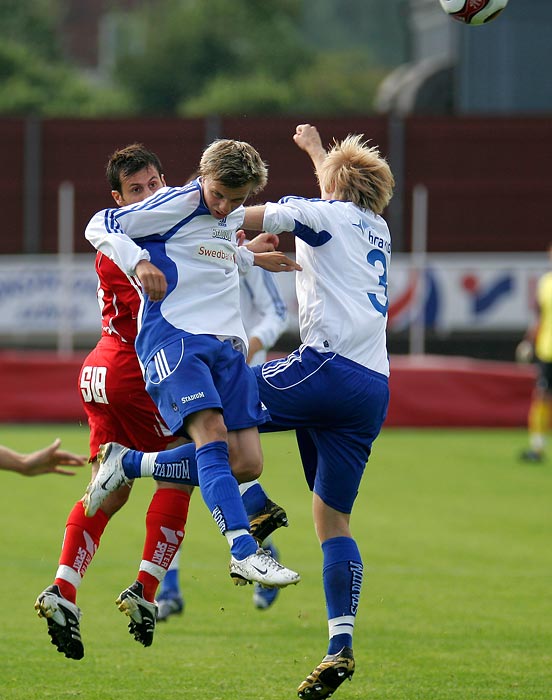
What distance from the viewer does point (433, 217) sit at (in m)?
25.9

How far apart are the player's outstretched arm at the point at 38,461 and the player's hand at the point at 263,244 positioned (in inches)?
49.4

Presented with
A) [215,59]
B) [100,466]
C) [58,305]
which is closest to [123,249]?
[100,466]

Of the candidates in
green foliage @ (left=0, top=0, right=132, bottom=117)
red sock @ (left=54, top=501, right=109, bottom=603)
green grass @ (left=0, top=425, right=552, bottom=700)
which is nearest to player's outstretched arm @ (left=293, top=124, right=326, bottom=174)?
red sock @ (left=54, top=501, right=109, bottom=603)

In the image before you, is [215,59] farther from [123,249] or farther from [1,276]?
[123,249]

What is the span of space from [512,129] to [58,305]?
9321mm

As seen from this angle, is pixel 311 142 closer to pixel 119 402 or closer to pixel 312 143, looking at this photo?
pixel 312 143

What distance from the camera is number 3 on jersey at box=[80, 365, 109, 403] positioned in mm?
6547

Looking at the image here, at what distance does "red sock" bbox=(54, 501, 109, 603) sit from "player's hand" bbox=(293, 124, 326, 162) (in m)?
2.00

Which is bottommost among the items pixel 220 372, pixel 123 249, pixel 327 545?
pixel 327 545

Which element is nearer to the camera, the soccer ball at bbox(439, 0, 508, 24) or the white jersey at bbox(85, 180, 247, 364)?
the white jersey at bbox(85, 180, 247, 364)

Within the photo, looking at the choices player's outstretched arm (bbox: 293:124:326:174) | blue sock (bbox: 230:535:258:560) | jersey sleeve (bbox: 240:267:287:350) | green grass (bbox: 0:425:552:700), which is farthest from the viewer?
jersey sleeve (bbox: 240:267:287:350)

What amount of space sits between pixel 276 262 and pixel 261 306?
236 centimetres

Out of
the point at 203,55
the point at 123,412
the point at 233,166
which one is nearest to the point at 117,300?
the point at 123,412

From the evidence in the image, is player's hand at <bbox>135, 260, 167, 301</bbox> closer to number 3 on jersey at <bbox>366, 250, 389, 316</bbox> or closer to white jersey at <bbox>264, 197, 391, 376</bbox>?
white jersey at <bbox>264, 197, 391, 376</bbox>
